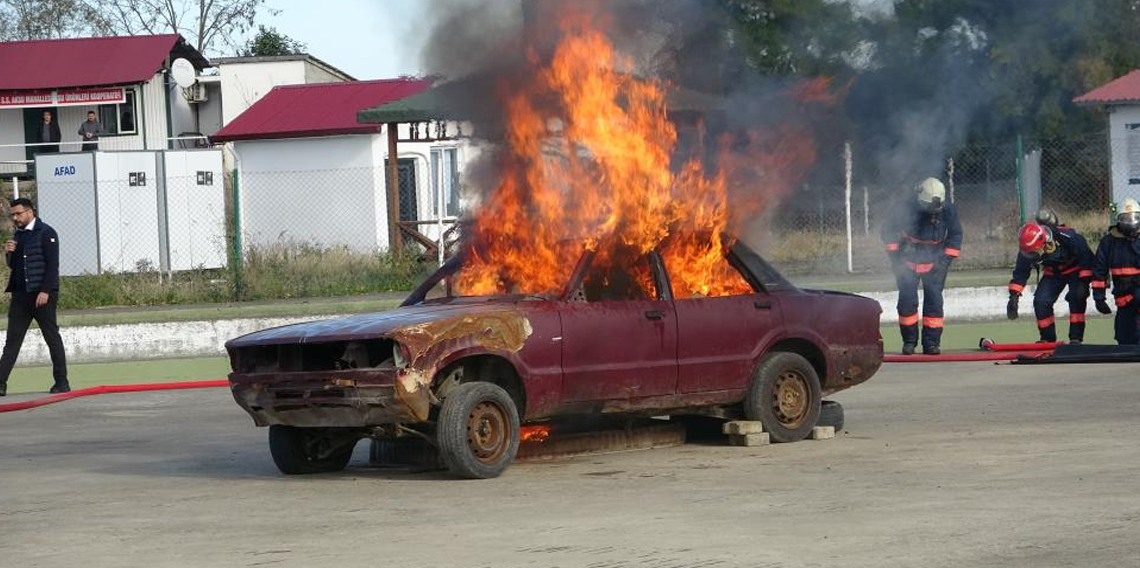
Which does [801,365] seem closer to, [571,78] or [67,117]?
[571,78]

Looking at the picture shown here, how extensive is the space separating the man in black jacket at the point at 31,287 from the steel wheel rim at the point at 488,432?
7.82 metres

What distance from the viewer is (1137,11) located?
1597cm

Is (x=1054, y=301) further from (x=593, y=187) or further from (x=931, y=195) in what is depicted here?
(x=593, y=187)

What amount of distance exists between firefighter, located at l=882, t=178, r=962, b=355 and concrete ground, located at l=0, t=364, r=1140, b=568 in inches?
166

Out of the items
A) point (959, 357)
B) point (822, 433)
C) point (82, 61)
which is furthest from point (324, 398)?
point (82, 61)

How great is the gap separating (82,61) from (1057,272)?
34595 millimetres

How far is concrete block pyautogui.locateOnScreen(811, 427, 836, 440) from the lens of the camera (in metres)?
11.0

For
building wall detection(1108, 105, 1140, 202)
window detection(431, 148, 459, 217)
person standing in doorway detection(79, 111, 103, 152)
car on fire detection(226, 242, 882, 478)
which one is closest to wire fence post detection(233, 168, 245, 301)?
window detection(431, 148, 459, 217)

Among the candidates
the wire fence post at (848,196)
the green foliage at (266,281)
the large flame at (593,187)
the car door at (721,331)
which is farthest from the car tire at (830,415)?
the green foliage at (266,281)

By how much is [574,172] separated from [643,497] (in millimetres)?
2816

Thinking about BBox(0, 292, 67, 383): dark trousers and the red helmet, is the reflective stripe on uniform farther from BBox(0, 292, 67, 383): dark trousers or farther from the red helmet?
BBox(0, 292, 67, 383): dark trousers

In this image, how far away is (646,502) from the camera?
8453 mm

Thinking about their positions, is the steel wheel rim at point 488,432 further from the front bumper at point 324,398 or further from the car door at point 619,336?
the car door at point 619,336

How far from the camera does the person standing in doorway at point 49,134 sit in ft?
141
